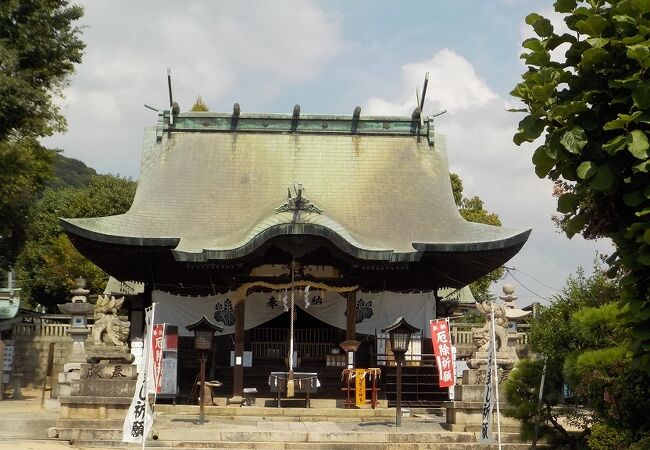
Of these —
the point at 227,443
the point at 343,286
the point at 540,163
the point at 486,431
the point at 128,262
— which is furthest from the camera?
the point at 128,262

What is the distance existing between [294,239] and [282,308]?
2.54 m

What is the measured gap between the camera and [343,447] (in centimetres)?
1427

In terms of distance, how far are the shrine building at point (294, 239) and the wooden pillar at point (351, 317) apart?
3cm

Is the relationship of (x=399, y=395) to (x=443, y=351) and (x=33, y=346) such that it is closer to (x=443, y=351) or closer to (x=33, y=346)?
(x=443, y=351)

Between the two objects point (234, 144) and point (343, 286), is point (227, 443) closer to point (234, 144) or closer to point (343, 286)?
point (343, 286)

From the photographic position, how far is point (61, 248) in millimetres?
40031

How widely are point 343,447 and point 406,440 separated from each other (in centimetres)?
123

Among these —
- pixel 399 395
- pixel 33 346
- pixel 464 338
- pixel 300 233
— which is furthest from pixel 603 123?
pixel 33 346

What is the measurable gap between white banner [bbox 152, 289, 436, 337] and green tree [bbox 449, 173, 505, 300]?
16.7m

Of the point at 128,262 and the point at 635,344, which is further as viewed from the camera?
the point at 128,262

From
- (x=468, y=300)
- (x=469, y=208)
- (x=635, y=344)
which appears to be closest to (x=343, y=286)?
(x=468, y=300)

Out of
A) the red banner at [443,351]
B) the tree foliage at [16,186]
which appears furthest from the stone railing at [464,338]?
the tree foliage at [16,186]

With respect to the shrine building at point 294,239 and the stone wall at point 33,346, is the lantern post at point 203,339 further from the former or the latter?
the stone wall at point 33,346

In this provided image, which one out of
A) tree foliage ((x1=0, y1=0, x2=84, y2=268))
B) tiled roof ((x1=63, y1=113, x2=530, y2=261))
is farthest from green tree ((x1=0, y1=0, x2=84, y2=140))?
tiled roof ((x1=63, y1=113, x2=530, y2=261))
